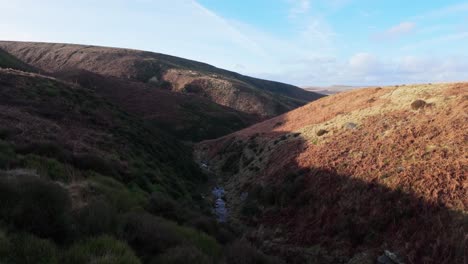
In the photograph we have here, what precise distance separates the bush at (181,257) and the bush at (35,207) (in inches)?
77.5

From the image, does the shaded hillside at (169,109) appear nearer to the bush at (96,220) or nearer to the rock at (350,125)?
the rock at (350,125)

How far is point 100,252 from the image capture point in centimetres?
642

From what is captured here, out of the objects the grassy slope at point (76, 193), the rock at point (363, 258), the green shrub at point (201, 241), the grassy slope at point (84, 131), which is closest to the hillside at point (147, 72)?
the grassy slope at point (84, 131)

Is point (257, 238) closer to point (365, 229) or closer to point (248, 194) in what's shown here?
point (365, 229)

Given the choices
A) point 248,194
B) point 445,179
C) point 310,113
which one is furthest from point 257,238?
point 310,113

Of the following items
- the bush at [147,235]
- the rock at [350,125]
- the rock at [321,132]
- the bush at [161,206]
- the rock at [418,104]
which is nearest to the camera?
the bush at [147,235]

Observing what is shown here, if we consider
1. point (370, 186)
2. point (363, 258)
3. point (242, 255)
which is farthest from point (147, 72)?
point (242, 255)

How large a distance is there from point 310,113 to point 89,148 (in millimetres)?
26386

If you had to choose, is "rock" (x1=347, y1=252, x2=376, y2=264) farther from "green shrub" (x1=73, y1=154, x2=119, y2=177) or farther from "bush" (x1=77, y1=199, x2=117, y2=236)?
"green shrub" (x1=73, y1=154, x2=119, y2=177)

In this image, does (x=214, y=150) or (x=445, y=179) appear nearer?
(x=445, y=179)

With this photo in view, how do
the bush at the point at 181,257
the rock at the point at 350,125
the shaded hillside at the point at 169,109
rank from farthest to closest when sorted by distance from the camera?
the shaded hillside at the point at 169,109, the rock at the point at 350,125, the bush at the point at 181,257

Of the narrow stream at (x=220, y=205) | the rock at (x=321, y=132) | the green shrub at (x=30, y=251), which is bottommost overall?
the narrow stream at (x=220, y=205)

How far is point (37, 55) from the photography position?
116062mm

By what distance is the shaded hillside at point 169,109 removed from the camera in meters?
56.2
